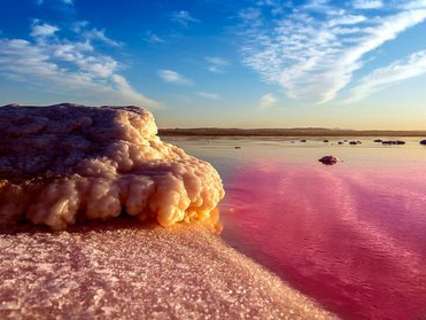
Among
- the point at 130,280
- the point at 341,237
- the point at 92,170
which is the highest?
the point at 92,170

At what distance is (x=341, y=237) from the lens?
635cm

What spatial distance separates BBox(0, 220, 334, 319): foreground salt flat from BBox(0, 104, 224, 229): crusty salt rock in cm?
38

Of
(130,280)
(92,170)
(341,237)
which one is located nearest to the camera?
(130,280)

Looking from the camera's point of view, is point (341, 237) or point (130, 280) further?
point (341, 237)

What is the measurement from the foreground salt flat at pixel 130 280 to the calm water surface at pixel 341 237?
44 cm

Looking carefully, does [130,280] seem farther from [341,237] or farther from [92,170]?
[341,237]

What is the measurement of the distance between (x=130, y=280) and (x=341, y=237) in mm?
3509

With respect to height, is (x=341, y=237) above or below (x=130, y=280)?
below

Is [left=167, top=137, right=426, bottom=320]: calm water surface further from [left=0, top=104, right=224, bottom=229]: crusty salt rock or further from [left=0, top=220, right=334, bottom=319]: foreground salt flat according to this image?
[left=0, top=104, right=224, bottom=229]: crusty salt rock

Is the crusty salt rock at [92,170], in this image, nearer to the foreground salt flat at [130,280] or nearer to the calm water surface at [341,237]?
the foreground salt flat at [130,280]

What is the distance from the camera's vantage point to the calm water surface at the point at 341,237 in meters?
4.42

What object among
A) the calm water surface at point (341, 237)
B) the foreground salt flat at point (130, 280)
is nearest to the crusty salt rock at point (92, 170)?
the foreground salt flat at point (130, 280)

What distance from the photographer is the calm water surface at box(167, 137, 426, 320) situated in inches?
174

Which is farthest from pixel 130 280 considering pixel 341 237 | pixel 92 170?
pixel 341 237
